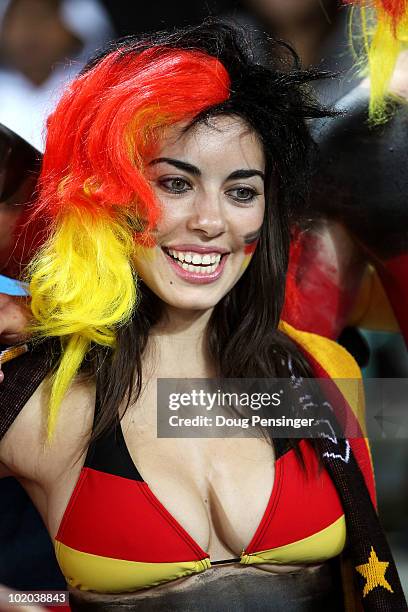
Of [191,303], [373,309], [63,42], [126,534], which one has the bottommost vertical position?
[126,534]

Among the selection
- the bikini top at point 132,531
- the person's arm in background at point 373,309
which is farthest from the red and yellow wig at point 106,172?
the person's arm in background at point 373,309

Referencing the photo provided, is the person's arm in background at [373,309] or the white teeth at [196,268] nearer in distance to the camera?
the white teeth at [196,268]

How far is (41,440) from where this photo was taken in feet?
3.45

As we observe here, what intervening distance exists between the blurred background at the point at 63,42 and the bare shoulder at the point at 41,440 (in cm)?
29

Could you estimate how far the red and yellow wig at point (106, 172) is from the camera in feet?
3.19

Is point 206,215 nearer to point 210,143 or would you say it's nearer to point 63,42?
point 210,143

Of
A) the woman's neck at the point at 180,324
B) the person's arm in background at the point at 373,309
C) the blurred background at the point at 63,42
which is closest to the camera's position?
the woman's neck at the point at 180,324

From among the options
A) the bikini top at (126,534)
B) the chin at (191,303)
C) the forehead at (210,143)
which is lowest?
the bikini top at (126,534)

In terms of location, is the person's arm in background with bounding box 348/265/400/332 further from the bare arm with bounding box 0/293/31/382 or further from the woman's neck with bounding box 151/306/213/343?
the bare arm with bounding box 0/293/31/382

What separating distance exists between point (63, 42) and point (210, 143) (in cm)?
46

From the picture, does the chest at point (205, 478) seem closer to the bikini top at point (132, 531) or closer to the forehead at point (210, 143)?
the bikini top at point (132, 531)

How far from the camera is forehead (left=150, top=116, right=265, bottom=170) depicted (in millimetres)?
1000

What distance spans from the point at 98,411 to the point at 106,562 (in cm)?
20

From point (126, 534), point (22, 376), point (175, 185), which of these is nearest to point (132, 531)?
point (126, 534)
